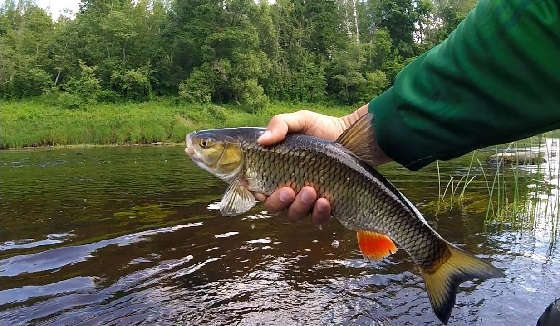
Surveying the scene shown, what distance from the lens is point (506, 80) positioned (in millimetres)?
1403

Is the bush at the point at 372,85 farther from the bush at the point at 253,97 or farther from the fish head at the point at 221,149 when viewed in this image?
the fish head at the point at 221,149

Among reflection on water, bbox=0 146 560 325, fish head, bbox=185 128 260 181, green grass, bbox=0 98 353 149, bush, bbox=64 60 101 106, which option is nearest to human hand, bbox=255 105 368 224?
fish head, bbox=185 128 260 181

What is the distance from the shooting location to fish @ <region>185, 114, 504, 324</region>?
250cm

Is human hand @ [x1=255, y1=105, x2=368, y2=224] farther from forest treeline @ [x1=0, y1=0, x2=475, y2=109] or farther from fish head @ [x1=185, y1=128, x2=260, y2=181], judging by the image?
forest treeline @ [x1=0, y1=0, x2=475, y2=109]

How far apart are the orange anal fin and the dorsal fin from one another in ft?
1.43

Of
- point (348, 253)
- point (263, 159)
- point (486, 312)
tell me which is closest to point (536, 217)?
point (348, 253)

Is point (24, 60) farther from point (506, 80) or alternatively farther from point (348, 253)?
point (506, 80)

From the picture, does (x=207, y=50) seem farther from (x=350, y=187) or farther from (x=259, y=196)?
(x=350, y=187)

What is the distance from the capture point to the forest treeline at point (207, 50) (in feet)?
140

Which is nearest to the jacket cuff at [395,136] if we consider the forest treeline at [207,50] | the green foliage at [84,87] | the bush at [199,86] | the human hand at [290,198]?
the human hand at [290,198]

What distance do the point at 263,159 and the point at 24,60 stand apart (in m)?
47.7

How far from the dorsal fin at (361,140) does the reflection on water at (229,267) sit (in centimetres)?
277

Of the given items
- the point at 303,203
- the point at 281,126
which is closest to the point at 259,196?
the point at 303,203

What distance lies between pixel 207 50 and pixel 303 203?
43.2 m
